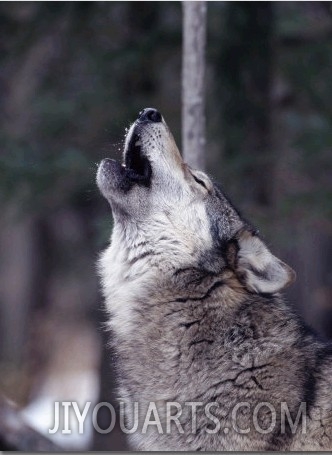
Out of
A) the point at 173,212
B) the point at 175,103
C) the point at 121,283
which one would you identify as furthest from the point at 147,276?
the point at 175,103

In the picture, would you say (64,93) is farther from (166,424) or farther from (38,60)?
(166,424)

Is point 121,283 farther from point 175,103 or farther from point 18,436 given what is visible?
point 175,103

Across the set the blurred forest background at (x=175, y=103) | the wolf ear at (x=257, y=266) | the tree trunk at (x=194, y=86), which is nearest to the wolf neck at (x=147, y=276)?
the wolf ear at (x=257, y=266)

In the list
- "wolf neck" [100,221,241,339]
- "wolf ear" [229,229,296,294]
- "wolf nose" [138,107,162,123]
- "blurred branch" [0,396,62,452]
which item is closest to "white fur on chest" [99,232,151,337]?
"wolf neck" [100,221,241,339]

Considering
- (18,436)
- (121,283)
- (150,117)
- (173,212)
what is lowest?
(18,436)

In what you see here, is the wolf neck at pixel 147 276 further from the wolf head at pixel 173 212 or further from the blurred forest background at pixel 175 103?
the blurred forest background at pixel 175 103

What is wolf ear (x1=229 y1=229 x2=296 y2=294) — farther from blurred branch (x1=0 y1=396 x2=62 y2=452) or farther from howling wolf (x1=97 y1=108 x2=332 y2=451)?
blurred branch (x1=0 y1=396 x2=62 y2=452)

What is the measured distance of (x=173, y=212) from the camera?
Answer: 5.70 m

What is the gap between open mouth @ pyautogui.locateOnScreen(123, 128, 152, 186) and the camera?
5.75 metres

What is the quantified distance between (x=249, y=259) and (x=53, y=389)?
10515 mm

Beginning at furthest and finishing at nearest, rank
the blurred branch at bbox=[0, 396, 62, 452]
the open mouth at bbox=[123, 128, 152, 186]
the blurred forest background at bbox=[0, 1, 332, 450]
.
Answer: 1. the blurred forest background at bbox=[0, 1, 332, 450]
2. the blurred branch at bbox=[0, 396, 62, 452]
3. the open mouth at bbox=[123, 128, 152, 186]

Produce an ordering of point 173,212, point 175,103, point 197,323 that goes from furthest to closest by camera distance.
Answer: point 175,103, point 173,212, point 197,323

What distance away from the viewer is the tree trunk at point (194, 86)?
7305mm

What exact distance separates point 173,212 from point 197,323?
2.47 feet
